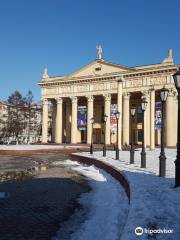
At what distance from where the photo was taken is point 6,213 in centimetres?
839

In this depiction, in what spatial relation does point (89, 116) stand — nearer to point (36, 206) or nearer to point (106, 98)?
point (106, 98)

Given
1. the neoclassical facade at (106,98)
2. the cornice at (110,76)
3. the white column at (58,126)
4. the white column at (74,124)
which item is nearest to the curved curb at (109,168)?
the neoclassical facade at (106,98)

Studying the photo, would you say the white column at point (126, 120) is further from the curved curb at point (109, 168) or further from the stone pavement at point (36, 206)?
the stone pavement at point (36, 206)

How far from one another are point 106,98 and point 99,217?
185ft

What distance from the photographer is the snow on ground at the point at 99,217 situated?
673 cm

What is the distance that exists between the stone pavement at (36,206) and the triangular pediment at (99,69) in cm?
4982

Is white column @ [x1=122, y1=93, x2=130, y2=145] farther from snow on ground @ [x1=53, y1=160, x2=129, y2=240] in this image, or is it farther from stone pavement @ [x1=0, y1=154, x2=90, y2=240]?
snow on ground @ [x1=53, y1=160, x2=129, y2=240]

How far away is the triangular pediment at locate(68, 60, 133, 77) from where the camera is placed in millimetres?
62922

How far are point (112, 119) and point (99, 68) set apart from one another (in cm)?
1295

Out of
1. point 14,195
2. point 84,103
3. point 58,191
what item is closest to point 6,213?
point 14,195

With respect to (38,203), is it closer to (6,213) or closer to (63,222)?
(6,213)

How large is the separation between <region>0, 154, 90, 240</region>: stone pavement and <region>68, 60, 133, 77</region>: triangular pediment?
1961 inches

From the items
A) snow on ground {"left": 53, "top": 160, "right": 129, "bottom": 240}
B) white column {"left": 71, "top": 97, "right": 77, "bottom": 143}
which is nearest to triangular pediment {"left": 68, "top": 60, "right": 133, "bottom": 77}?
white column {"left": 71, "top": 97, "right": 77, "bottom": 143}

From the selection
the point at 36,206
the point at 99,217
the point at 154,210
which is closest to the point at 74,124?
the point at 36,206
